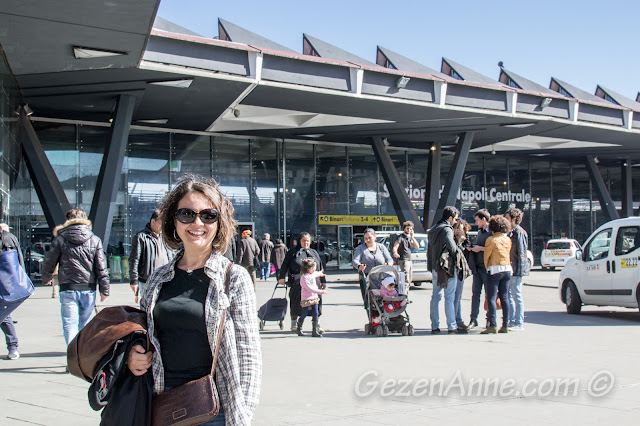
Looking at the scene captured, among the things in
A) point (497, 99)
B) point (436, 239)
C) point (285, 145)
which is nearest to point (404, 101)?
point (497, 99)

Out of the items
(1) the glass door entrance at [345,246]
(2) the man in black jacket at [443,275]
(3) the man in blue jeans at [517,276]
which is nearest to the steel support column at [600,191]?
(1) the glass door entrance at [345,246]

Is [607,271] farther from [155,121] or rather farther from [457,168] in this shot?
[155,121]

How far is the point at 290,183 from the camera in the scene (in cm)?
3278

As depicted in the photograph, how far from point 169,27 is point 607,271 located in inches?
528

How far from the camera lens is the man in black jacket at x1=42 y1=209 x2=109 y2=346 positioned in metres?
7.95

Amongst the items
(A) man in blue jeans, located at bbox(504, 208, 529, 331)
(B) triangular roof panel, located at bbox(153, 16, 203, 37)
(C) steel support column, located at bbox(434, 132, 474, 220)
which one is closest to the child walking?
(A) man in blue jeans, located at bbox(504, 208, 529, 331)

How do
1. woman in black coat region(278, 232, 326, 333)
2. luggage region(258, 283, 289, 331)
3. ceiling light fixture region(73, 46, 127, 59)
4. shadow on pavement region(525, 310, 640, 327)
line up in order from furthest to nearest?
1. ceiling light fixture region(73, 46, 127, 59)
2. shadow on pavement region(525, 310, 640, 327)
3. luggage region(258, 283, 289, 331)
4. woman in black coat region(278, 232, 326, 333)

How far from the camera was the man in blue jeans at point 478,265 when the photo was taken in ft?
36.3

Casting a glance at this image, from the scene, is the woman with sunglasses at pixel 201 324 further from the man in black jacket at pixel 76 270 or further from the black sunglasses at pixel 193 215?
the man in black jacket at pixel 76 270

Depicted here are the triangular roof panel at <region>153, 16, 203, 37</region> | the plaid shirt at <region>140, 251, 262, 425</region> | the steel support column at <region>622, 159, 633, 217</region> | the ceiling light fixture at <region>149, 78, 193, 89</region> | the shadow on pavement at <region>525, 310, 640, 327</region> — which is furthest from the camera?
the steel support column at <region>622, 159, 633, 217</region>

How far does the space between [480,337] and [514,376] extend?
10.7ft

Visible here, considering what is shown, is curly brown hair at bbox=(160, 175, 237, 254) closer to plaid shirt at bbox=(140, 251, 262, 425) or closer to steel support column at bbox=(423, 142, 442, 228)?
plaid shirt at bbox=(140, 251, 262, 425)

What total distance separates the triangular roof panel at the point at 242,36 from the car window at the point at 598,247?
12361mm

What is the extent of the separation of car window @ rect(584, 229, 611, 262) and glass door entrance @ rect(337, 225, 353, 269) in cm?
2035
